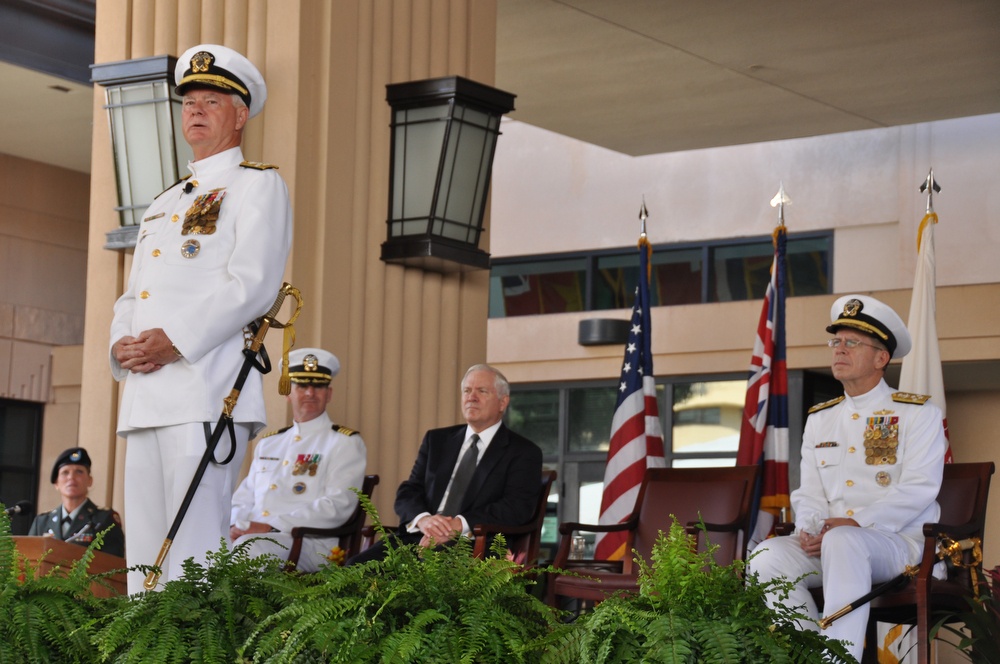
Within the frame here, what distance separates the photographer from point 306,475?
216 inches

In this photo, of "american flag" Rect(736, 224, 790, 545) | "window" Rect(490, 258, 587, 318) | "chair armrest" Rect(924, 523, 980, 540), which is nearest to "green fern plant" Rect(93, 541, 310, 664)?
"chair armrest" Rect(924, 523, 980, 540)

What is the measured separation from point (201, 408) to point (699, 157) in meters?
10.5

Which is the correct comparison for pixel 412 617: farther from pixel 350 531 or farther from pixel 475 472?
pixel 350 531

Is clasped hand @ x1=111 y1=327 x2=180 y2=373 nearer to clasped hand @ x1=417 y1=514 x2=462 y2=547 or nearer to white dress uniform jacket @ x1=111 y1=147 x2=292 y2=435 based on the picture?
white dress uniform jacket @ x1=111 y1=147 x2=292 y2=435

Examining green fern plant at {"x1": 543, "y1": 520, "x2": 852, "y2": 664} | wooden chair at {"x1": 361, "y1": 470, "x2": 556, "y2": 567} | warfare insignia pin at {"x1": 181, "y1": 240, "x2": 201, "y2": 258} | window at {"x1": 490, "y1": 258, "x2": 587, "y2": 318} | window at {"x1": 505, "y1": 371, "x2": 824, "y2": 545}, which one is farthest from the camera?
window at {"x1": 490, "y1": 258, "x2": 587, "y2": 318}

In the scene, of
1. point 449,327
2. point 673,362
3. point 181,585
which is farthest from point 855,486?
point 673,362

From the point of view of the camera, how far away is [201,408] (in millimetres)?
3234

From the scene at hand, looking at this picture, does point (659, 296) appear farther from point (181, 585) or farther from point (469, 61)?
point (181, 585)

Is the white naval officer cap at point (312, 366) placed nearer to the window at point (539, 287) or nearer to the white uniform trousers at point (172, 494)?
the white uniform trousers at point (172, 494)

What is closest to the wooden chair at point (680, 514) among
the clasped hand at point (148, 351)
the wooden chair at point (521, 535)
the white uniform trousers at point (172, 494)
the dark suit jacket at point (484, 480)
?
the wooden chair at point (521, 535)

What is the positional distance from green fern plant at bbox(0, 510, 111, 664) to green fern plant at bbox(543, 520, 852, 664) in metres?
0.77

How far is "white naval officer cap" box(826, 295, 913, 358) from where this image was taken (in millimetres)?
4988

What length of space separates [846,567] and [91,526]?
9.75 ft

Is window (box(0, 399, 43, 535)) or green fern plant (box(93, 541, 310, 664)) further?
window (box(0, 399, 43, 535))
